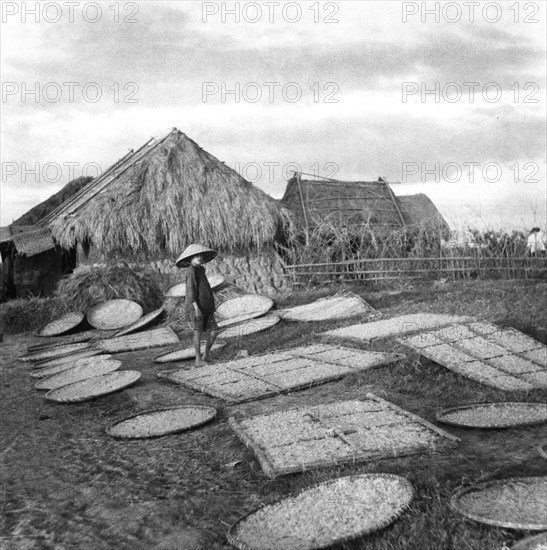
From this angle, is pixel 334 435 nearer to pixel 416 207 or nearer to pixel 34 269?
pixel 34 269

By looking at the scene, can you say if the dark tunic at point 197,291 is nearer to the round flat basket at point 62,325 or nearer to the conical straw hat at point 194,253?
the conical straw hat at point 194,253

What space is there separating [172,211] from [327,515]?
404 inches

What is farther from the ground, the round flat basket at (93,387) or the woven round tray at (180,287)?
the woven round tray at (180,287)

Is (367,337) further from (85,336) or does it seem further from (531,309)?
(85,336)

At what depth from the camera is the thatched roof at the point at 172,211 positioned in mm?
12547

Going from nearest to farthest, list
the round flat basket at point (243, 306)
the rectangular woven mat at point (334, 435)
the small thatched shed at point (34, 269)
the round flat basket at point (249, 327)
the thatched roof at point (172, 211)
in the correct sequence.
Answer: the rectangular woven mat at point (334, 435)
the round flat basket at point (249, 327)
the round flat basket at point (243, 306)
the thatched roof at point (172, 211)
the small thatched shed at point (34, 269)

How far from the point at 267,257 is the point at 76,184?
691cm

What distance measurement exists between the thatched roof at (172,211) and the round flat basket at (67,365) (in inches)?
194

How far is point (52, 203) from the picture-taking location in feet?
57.8

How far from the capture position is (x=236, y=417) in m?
4.75

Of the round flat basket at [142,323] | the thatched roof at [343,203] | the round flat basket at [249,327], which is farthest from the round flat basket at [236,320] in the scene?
the thatched roof at [343,203]

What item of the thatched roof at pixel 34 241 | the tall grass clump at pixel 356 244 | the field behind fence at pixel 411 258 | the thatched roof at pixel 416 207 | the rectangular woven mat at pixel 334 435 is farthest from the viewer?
the thatched roof at pixel 416 207

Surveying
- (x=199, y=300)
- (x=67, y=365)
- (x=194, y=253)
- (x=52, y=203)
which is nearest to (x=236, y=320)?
(x=199, y=300)

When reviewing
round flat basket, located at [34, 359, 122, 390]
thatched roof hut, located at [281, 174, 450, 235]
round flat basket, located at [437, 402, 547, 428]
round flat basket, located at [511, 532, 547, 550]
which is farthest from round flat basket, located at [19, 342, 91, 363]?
round flat basket, located at [511, 532, 547, 550]
